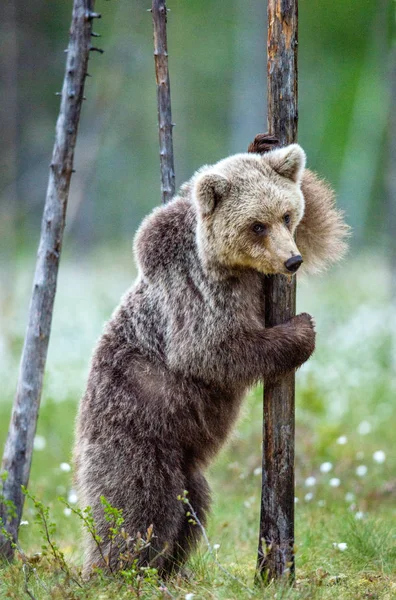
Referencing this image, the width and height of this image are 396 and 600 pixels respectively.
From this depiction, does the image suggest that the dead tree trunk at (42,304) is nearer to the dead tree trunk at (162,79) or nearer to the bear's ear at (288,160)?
the dead tree trunk at (162,79)

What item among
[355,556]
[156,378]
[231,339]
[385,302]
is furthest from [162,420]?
[385,302]

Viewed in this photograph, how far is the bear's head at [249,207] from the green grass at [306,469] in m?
1.19

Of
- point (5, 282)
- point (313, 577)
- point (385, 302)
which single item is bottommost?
point (313, 577)

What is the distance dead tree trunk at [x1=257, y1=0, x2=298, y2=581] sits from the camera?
4.09 meters

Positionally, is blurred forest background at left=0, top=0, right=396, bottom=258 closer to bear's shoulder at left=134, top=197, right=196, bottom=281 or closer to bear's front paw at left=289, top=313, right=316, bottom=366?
bear's shoulder at left=134, top=197, right=196, bottom=281

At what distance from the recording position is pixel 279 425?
4.12 meters

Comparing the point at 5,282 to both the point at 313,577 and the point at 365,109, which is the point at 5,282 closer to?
the point at 365,109

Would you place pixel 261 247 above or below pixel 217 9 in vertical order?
below

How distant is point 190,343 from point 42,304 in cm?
134

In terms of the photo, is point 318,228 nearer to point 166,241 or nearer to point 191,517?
point 166,241

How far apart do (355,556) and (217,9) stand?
18.8 m

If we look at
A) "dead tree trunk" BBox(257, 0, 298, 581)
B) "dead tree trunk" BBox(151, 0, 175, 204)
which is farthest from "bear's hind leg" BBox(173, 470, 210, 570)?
"dead tree trunk" BBox(151, 0, 175, 204)

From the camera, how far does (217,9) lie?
68.4ft

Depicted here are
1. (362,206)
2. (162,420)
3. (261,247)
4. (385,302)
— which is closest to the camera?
(261,247)
